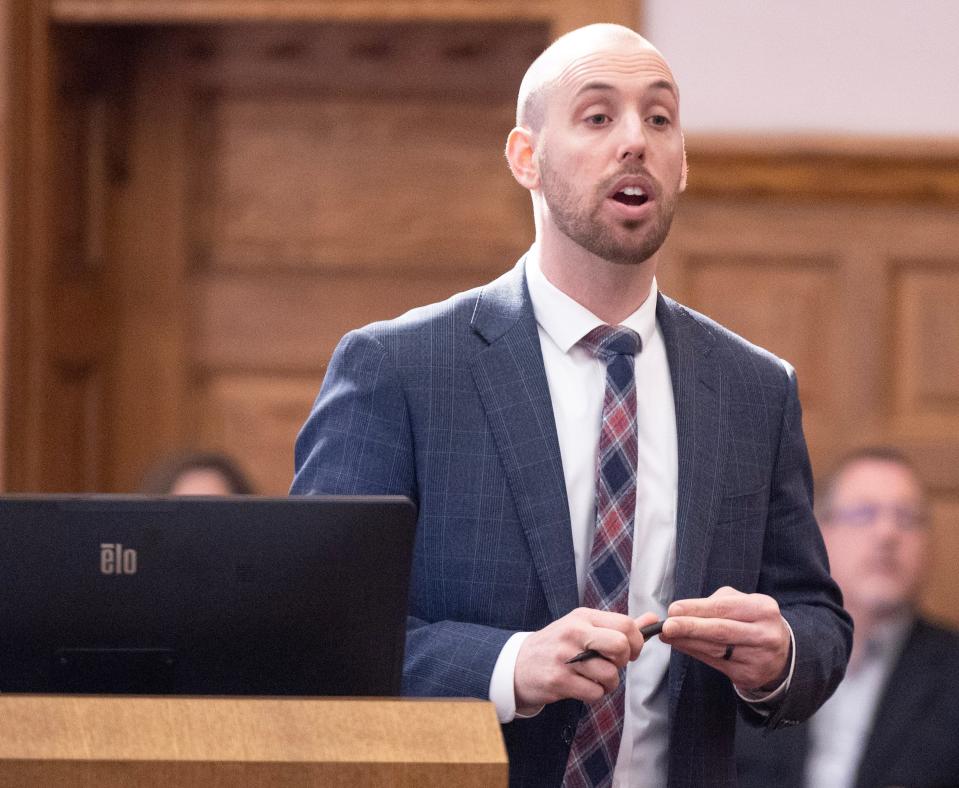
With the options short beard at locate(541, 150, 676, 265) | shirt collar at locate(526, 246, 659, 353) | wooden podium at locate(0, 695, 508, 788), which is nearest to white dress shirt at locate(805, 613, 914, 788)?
shirt collar at locate(526, 246, 659, 353)

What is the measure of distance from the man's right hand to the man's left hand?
4cm

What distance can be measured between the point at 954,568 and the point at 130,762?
2472 millimetres

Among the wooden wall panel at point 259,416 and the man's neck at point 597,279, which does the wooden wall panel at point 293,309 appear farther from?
the man's neck at point 597,279

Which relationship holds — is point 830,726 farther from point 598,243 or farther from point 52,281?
point 52,281

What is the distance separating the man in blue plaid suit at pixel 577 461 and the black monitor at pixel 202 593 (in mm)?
245

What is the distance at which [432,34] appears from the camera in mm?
3338

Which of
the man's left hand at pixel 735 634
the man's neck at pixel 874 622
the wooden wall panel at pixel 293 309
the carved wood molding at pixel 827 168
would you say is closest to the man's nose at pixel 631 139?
the man's left hand at pixel 735 634

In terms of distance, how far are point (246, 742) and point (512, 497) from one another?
0.58 meters

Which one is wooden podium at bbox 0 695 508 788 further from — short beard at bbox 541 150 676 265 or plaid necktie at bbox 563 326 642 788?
short beard at bbox 541 150 676 265

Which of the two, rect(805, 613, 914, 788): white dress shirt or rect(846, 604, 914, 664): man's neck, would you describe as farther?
rect(846, 604, 914, 664): man's neck

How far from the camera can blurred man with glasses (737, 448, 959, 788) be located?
2.55 meters

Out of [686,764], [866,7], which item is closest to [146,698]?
[686,764]

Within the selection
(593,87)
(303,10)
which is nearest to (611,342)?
(593,87)

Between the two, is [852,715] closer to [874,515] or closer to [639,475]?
[874,515]
